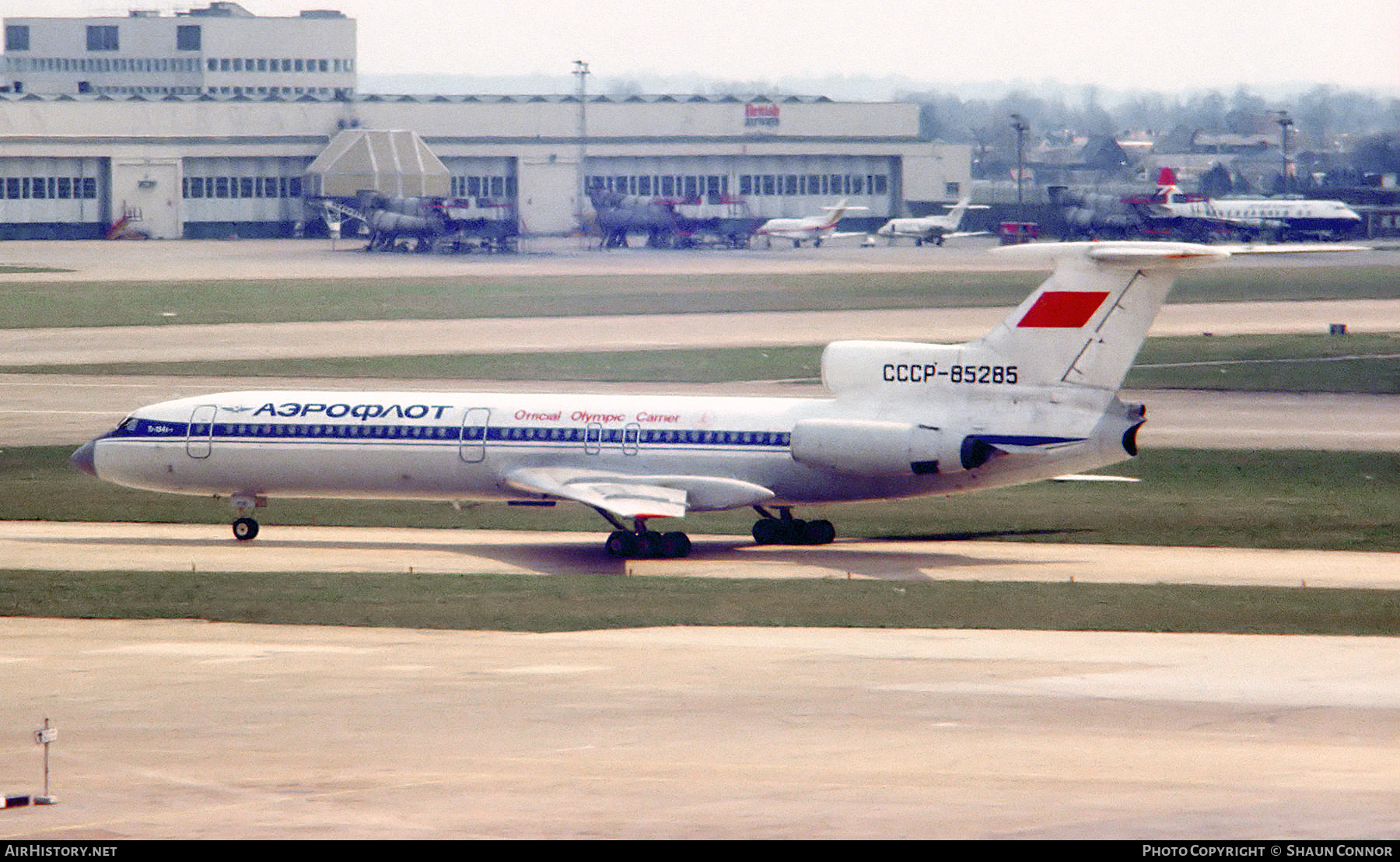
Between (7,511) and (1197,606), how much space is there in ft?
92.5

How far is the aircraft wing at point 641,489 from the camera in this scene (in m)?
39.5

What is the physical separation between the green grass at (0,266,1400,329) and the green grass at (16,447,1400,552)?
43.2m

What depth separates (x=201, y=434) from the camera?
143 ft

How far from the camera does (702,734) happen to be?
23.9 m

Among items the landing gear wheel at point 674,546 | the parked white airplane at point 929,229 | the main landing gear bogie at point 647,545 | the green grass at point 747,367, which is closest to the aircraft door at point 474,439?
the main landing gear bogie at point 647,545

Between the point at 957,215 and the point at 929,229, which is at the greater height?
the point at 957,215

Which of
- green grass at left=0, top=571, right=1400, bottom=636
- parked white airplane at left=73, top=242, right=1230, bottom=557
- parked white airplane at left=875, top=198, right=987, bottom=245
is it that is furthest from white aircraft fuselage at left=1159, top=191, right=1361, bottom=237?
green grass at left=0, top=571, right=1400, bottom=636

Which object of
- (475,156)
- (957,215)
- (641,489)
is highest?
(475,156)

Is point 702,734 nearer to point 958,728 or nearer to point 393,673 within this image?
point 958,728

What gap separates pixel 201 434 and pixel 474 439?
6.64 metres

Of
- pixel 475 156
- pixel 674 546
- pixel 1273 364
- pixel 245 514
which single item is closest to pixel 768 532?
pixel 674 546

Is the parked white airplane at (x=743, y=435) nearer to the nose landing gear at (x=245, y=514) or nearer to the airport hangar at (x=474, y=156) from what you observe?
the nose landing gear at (x=245, y=514)

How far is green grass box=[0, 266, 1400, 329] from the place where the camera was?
9381cm

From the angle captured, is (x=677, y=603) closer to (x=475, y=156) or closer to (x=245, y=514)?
(x=245, y=514)
